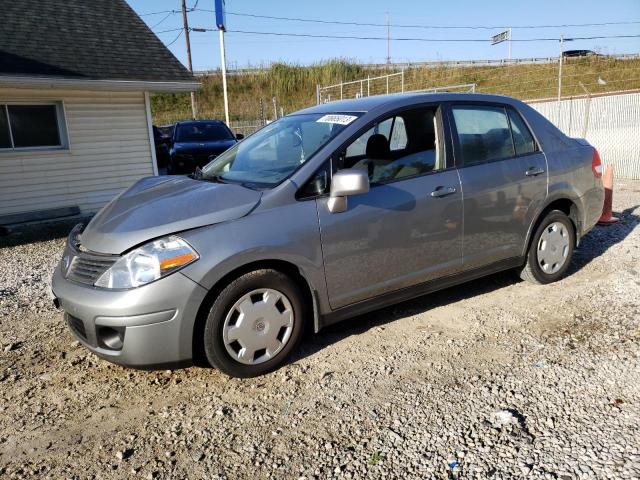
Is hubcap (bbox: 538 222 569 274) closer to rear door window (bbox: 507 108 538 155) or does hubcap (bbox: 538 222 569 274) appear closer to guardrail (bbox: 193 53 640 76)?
rear door window (bbox: 507 108 538 155)

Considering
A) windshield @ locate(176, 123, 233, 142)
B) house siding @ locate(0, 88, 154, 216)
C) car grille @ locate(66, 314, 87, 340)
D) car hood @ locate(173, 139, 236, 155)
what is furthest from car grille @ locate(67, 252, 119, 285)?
windshield @ locate(176, 123, 233, 142)

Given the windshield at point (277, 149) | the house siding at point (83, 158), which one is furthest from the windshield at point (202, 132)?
the windshield at point (277, 149)

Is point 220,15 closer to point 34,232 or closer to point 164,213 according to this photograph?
point 34,232

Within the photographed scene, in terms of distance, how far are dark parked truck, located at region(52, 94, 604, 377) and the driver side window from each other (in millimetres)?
11

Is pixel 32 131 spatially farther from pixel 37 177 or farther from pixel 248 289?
pixel 248 289

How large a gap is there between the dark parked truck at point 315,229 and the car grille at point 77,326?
0.02m

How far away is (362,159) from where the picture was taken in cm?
384

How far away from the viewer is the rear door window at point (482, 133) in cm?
403

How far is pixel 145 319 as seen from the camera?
113 inches

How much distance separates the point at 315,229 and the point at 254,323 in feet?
2.37

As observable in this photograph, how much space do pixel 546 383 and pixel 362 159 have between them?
201 cm

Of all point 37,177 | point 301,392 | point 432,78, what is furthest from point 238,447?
point 432,78

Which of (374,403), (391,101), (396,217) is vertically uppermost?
(391,101)

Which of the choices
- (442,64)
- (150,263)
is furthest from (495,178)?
(442,64)
